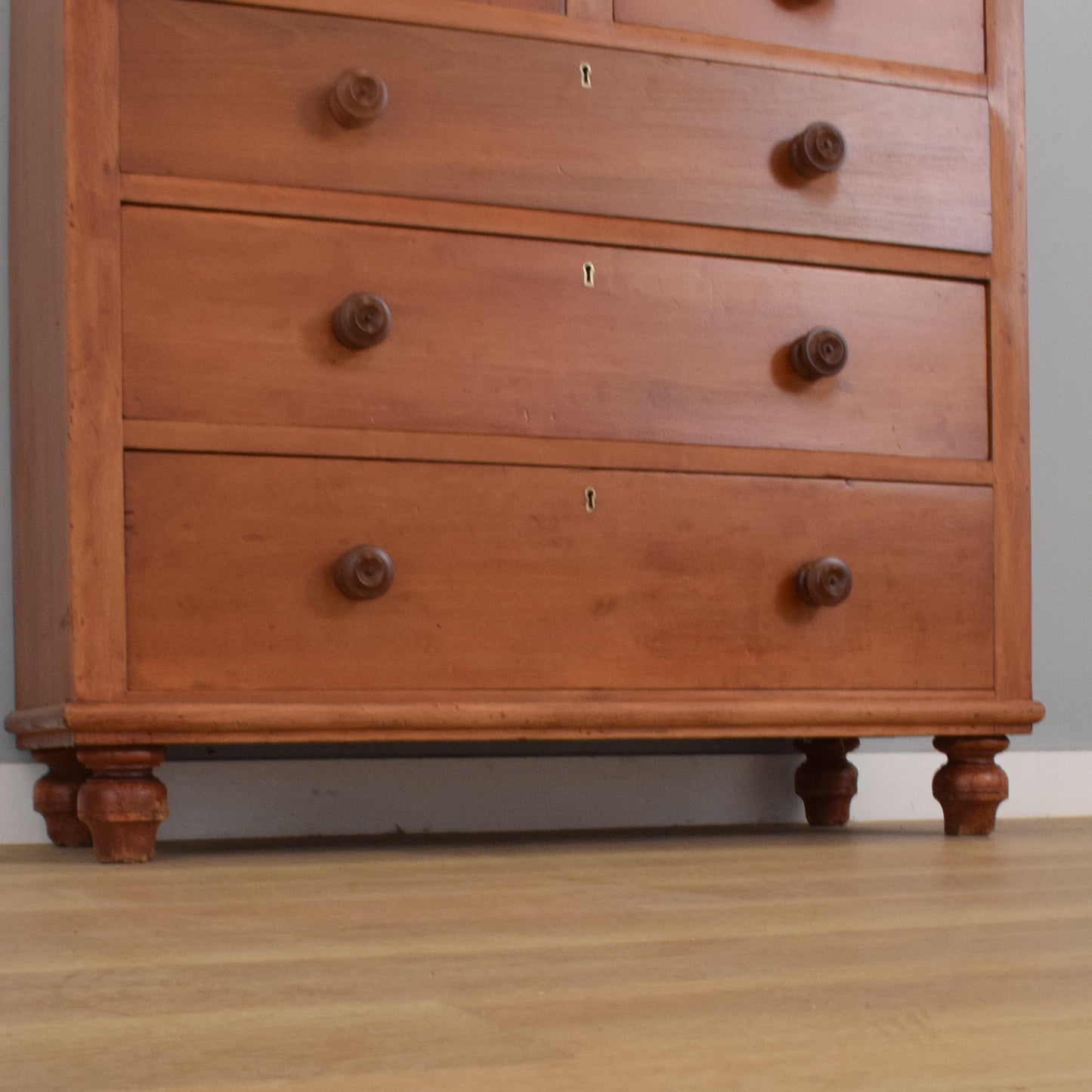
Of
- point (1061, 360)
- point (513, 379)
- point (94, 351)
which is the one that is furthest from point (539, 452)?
point (1061, 360)

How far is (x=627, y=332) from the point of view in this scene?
5.41 feet

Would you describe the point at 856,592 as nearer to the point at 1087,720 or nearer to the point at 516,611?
the point at 516,611

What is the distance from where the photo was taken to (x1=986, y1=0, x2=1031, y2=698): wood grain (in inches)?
70.1

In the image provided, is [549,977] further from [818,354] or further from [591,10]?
[591,10]

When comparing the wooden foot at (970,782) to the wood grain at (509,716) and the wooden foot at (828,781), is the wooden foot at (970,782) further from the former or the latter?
the wooden foot at (828,781)

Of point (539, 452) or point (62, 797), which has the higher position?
point (539, 452)

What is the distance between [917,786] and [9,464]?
4.47 ft

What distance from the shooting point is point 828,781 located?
2.11 metres

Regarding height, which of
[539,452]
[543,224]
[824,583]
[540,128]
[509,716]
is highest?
[540,128]

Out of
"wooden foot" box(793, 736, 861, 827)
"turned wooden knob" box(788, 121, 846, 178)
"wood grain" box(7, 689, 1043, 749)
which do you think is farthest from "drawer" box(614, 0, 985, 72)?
"wooden foot" box(793, 736, 861, 827)

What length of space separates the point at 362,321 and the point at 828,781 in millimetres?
992

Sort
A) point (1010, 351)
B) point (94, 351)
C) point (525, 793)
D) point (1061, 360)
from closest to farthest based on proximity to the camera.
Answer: point (94, 351), point (1010, 351), point (525, 793), point (1061, 360)

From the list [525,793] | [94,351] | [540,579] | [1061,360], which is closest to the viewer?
[94,351]

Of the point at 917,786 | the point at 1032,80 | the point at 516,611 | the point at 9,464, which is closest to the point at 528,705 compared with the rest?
the point at 516,611
